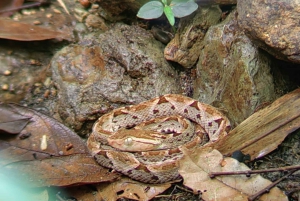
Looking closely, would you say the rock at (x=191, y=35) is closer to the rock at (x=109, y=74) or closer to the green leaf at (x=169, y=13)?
the rock at (x=109, y=74)

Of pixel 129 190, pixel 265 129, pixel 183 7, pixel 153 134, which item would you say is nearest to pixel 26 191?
pixel 129 190

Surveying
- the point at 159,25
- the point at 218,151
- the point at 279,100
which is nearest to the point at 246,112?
the point at 279,100

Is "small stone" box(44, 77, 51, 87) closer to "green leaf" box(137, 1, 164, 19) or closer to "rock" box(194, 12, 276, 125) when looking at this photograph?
"green leaf" box(137, 1, 164, 19)

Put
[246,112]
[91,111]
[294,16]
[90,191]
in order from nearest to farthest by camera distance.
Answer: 1. [294,16]
2. [90,191]
3. [246,112]
4. [91,111]

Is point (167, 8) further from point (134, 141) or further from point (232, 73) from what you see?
point (134, 141)

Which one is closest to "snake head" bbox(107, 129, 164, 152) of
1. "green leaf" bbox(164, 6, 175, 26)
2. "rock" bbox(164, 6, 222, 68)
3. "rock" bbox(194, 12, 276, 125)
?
"rock" bbox(194, 12, 276, 125)

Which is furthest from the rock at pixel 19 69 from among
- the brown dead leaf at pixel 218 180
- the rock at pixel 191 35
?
the brown dead leaf at pixel 218 180

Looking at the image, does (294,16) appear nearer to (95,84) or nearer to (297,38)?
(297,38)
